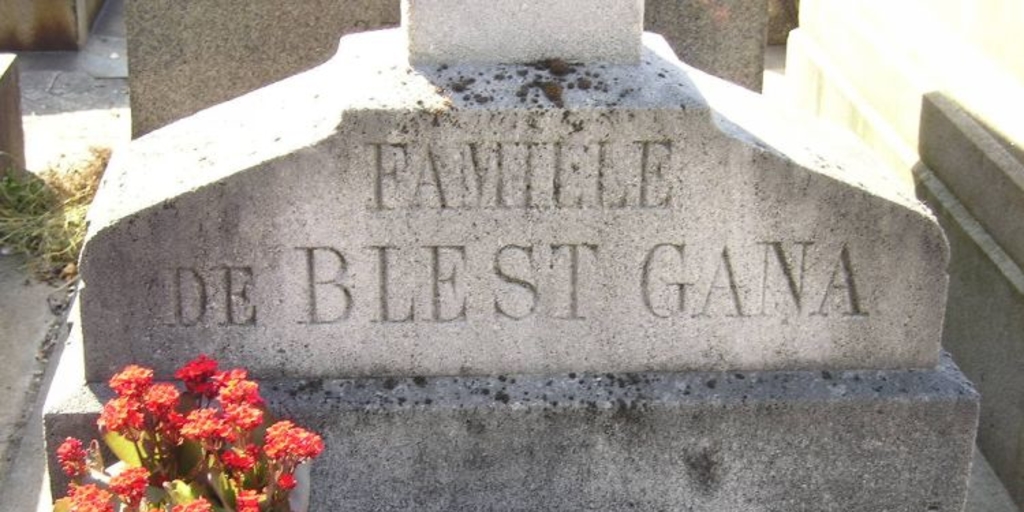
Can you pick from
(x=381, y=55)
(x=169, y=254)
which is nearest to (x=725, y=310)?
(x=381, y=55)

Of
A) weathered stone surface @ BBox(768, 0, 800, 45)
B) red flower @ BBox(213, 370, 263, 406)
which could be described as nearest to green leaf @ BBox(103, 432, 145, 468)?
red flower @ BBox(213, 370, 263, 406)

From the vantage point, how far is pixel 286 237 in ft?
11.4

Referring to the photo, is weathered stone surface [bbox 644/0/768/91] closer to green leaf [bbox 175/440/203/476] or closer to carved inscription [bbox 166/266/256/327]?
carved inscription [bbox 166/266/256/327]

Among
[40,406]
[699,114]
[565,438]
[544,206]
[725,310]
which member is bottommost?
[40,406]

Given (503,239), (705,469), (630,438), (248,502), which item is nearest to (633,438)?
(630,438)

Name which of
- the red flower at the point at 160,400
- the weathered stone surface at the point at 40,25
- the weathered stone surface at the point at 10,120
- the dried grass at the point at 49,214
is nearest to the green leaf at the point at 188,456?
the red flower at the point at 160,400

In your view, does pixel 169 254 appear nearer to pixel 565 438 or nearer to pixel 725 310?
pixel 565 438

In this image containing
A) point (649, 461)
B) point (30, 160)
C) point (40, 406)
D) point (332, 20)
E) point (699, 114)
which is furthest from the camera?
point (30, 160)

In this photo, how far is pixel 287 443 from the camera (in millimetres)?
2992

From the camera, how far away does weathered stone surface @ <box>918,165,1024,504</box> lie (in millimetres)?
4551

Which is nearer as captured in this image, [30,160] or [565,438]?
[565,438]

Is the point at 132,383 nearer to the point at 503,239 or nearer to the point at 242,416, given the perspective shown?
the point at 242,416

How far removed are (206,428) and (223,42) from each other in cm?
294

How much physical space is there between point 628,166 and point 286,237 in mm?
793
